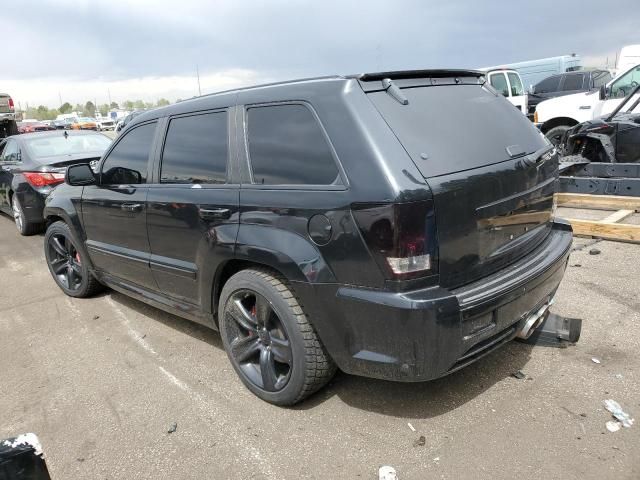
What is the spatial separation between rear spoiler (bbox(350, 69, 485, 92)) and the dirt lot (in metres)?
1.78

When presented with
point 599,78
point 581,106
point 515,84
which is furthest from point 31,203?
point 599,78

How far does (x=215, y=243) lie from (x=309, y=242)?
75 centimetres

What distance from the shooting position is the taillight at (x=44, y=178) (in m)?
7.12

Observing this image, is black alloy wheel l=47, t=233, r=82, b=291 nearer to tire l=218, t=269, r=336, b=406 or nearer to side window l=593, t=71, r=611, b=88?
tire l=218, t=269, r=336, b=406

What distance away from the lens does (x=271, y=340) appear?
2.84 meters

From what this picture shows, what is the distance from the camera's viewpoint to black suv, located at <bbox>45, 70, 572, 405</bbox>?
2.28 metres

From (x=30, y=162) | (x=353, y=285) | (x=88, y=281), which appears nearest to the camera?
(x=353, y=285)

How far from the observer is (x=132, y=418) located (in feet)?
9.59

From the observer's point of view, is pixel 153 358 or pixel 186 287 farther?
pixel 153 358

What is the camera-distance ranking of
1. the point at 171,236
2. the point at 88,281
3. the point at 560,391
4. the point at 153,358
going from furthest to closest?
the point at 88,281 < the point at 153,358 < the point at 171,236 < the point at 560,391

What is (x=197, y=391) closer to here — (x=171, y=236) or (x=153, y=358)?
(x=153, y=358)

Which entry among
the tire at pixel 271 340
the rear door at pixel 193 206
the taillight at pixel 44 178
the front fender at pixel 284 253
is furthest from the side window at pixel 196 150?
the taillight at pixel 44 178

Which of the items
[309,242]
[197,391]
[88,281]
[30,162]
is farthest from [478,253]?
[30,162]

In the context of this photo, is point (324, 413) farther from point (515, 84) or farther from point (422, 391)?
point (515, 84)
